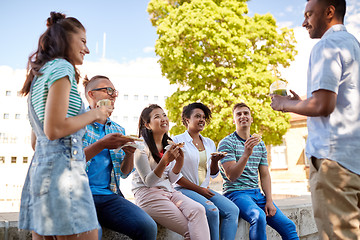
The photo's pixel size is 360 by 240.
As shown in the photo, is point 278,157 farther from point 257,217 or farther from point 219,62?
point 257,217

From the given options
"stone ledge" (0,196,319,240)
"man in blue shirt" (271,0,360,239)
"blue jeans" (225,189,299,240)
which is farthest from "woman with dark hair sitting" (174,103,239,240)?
"man in blue shirt" (271,0,360,239)

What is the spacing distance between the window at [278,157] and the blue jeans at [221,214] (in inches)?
958

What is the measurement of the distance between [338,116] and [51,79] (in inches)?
62.6

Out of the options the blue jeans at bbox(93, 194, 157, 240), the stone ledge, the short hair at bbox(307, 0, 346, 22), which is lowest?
the stone ledge

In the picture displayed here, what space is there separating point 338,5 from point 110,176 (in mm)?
2099

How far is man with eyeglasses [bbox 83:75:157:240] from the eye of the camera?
2.43 meters

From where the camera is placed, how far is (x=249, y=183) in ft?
12.2

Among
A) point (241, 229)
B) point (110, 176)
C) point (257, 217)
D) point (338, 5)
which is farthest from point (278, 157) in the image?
point (338, 5)

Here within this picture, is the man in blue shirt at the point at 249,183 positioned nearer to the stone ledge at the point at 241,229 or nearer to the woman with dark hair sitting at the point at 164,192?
the stone ledge at the point at 241,229

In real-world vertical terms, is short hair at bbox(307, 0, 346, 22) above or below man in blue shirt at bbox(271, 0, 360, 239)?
above

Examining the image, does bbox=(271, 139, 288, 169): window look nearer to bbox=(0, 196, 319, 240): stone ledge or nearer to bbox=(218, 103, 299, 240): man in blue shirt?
bbox=(0, 196, 319, 240): stone ledge

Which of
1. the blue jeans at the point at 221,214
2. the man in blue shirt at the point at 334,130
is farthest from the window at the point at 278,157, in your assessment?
the man in blue shirt at the point at 334,130

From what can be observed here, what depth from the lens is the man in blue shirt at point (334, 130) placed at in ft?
5.68

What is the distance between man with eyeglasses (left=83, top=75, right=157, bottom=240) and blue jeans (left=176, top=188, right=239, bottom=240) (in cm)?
81
